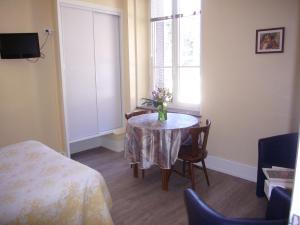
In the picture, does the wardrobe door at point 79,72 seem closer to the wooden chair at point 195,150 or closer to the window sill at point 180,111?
the window sill at point 180,111

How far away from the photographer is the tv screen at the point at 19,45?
3078 mm

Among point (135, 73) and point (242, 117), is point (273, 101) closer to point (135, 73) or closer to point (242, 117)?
point (242, 117)

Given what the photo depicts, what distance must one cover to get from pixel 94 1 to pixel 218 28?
188 cm

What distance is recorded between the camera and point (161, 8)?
4207 mm

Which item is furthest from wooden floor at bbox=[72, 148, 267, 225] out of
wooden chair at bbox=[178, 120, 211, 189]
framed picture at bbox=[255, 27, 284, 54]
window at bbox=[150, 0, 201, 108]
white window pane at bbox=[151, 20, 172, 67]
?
white window pane at bbox=[151, 20, 172, 67]

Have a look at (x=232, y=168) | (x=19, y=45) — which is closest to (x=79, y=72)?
(x=19, y=45)

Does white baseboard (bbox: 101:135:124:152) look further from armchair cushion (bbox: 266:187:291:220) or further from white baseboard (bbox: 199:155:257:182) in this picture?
armchair cushion (bbox: 266:187:291:220)

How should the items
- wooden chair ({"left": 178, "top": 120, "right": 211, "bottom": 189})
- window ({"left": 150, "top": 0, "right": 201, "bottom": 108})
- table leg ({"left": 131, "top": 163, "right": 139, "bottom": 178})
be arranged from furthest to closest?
1. window ({"left": 150, "top": 0, "right": 201, "bottom": 108})
2. table leg ({"left": 131, "top": 163, "right": 139, "bottom": 178})
3. wooden chair ({"left": 178, "top": 120, "right": 211, "bottom": 189})

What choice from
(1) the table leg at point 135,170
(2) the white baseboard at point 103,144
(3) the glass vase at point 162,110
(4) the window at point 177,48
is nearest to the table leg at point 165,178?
(1) the table leg at point 135,170

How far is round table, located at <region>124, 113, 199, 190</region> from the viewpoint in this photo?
2.89 meters

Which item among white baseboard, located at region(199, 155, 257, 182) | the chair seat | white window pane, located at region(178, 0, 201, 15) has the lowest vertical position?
white baseboard, located at region(199, 155, 257, 182)

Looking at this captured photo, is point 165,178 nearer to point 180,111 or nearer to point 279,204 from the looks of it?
point 180,111

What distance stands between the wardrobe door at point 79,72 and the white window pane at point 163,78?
110 centimetres

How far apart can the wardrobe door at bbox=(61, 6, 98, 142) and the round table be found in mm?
1066
